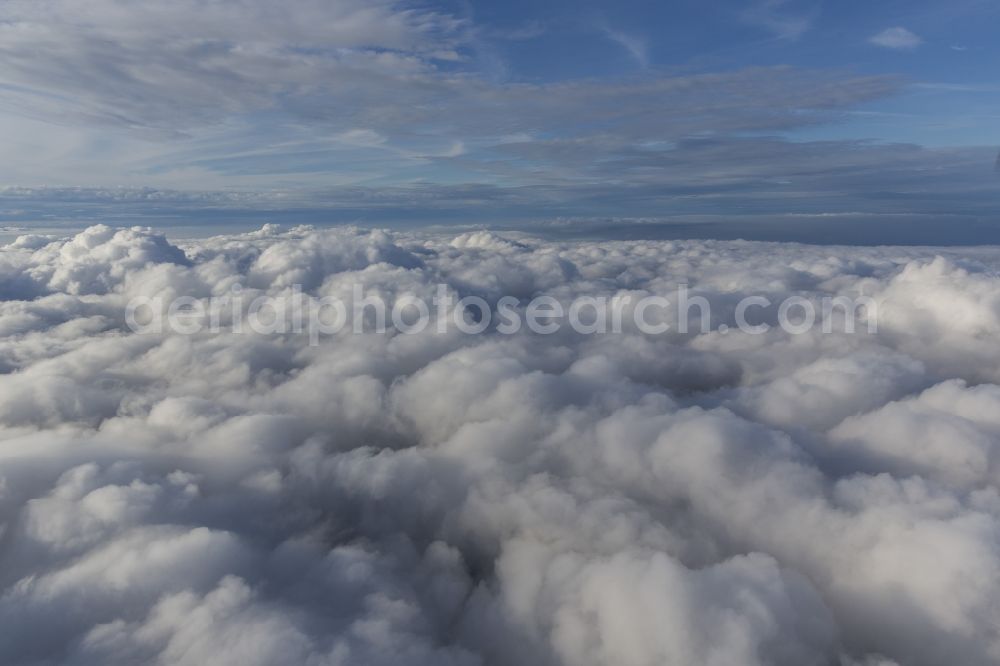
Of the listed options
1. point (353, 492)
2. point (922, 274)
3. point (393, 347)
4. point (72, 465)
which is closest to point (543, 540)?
point (353, 492)

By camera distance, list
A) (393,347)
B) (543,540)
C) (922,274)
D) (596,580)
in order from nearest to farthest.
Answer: (596,580), (543,540), (393,347), (922,274)

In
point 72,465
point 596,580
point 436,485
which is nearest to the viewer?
point 596,580

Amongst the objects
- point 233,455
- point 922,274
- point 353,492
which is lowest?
point 353,492

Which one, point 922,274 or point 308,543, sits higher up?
point 922,274

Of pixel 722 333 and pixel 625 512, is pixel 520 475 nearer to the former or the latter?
pixel 625 512

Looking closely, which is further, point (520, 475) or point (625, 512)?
point (520, 475)

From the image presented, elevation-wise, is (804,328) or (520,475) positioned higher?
(804,328)

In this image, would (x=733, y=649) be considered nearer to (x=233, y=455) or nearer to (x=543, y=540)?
(x=543, y=540)

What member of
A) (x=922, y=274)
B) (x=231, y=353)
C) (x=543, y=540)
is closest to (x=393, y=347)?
(x=231, y=353)

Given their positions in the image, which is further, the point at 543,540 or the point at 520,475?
the point at 520,475
